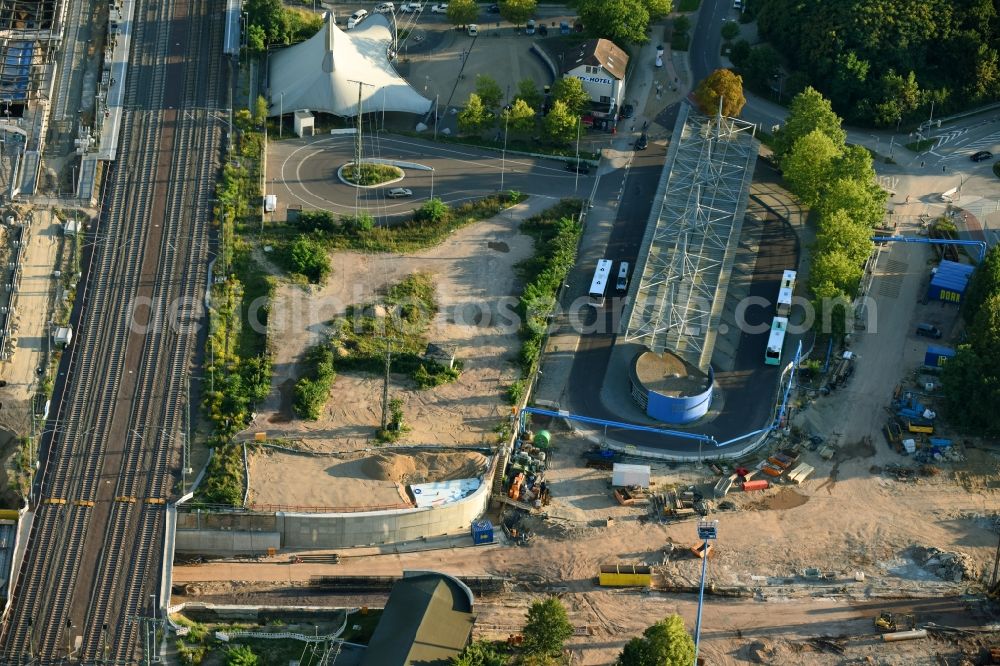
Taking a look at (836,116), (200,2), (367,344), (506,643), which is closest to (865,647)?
(506,643)

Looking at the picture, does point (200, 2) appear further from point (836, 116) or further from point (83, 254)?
point (836, 116)

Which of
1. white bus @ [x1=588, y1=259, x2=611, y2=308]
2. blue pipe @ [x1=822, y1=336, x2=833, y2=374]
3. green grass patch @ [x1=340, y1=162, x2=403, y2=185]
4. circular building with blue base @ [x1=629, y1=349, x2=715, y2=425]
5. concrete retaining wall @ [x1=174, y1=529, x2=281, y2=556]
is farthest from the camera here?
green grass patch @ [x1=340, y1=162, x2=403, y2=185]

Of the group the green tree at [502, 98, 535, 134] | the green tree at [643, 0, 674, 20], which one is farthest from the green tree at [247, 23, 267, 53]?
the green tree at [643, 0, 674, 20]

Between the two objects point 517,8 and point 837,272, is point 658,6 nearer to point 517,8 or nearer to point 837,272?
point 517,8

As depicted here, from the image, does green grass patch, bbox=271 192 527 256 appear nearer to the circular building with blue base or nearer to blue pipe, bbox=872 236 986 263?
the circular building with blue base

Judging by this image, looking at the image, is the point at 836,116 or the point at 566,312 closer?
the point at 566,312

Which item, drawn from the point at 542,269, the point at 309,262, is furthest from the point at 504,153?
the point at 309,262
